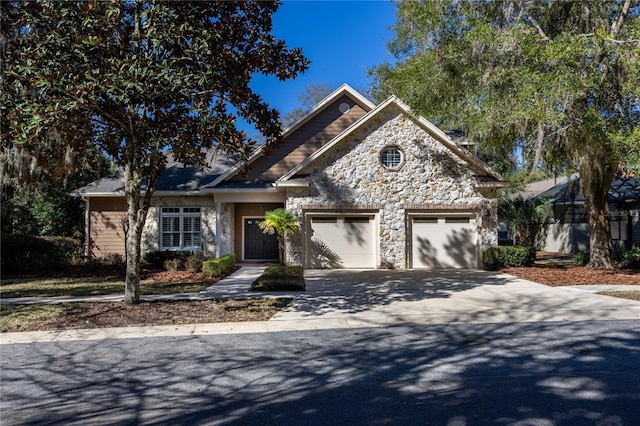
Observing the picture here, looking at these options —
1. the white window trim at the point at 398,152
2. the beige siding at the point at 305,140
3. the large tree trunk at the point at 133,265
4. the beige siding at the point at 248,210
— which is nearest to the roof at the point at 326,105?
the beige siding at the point at 305,140

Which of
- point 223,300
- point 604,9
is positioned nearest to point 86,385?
point 223,300

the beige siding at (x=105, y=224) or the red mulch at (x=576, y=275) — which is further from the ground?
the beige siding at (x=105, y=224)

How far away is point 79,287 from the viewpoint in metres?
12.1

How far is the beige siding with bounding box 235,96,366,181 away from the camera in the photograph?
17922 millimetres

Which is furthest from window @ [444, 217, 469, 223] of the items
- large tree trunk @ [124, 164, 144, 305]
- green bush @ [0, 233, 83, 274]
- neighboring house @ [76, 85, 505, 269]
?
green bush @ [0, 233, 83, 274]

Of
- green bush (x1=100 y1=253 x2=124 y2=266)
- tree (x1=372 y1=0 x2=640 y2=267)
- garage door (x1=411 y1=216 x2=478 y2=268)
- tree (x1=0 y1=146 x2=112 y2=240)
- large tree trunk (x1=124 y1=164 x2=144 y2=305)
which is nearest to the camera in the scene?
large tree trunk (x1=124 y1=164 x2=144 y2=305)

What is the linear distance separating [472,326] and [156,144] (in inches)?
246

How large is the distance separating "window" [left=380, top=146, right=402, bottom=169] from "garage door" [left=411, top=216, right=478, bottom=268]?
82.3 inches

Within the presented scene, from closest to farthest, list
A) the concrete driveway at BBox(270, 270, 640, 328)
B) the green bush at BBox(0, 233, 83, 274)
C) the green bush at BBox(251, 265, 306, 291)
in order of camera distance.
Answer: the concrete driveway at BBox(270, 270, 640, 328), the green bush at BBox(251, 265, 306, 291), the green bush at BBox(0, 233, 83, 274)

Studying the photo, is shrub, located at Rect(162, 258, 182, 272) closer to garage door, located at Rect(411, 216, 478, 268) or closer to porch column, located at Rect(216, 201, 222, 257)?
porch column, located at Rect(216, 201, 222, 257)

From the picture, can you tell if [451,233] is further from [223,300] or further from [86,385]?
[86,385]

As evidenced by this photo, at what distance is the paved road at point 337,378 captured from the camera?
13.3 ft

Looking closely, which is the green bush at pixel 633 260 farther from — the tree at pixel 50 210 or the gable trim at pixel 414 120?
the tree at pixel 50 210

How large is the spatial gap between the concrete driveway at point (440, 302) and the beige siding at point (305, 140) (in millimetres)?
6035
